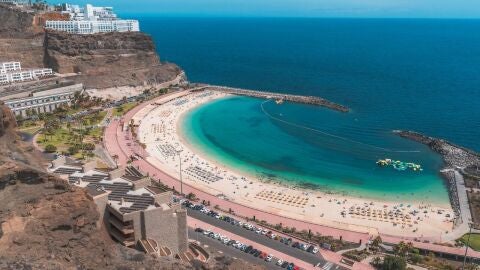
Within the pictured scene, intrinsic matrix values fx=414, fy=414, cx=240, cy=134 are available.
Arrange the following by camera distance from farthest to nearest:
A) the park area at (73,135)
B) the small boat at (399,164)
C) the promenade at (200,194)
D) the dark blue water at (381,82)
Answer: the dark blue water at (381,82) → the small boat at (399,164) → the park area at (73,135) → the promenade at (200,194)

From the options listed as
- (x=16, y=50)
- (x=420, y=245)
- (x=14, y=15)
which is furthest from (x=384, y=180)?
(x=14, y=15)

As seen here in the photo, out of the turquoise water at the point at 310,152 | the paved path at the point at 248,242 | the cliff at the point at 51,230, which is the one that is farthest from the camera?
the turquoise water at the point at 310,152

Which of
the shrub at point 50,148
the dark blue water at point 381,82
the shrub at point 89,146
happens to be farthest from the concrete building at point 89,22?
the shrub at point 50,148

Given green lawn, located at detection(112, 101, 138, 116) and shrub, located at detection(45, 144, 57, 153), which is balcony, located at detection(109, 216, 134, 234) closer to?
shrub, located at detection(45, 144, 57, 153)

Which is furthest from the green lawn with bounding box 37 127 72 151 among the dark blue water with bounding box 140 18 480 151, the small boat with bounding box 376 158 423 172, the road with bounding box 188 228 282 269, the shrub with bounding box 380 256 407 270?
the dark blue water with bounding box 140 18 480 151

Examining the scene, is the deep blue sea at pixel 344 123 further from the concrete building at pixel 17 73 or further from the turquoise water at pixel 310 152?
the concrete building at pixel 17 73

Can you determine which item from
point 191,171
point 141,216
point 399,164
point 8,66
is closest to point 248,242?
point 141,216
